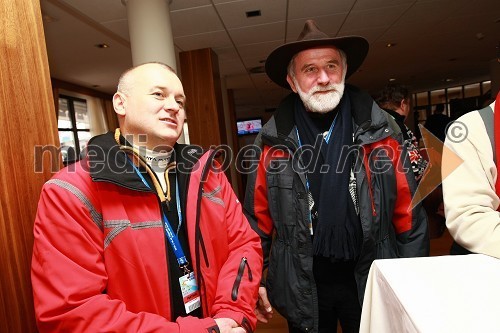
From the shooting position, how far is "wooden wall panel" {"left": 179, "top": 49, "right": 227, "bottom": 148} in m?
4.83

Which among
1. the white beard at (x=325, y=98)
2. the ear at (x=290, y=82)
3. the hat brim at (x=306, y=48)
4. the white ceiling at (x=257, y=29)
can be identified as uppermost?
the white ceiling at (x=257, y=29)

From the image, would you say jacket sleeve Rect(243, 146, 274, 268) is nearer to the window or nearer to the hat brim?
the hat brim

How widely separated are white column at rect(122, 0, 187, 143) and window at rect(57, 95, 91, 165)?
465 centimetres

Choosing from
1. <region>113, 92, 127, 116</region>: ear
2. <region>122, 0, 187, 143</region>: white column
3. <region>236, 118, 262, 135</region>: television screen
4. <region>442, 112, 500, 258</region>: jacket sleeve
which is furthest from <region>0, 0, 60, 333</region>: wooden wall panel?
<region>236, 118, 262, 135</region>: television screen

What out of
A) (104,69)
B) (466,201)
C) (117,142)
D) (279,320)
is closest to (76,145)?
(104,69)

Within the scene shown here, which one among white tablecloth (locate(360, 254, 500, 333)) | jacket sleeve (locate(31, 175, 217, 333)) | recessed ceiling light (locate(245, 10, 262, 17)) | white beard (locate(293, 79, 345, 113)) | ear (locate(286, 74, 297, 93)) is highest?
recessed ceiling light (locate(245, 10, 262, 17))

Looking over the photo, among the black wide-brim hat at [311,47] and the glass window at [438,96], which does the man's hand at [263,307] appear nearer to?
the black wide-brim hat at [311,47]

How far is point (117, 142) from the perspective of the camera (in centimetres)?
110

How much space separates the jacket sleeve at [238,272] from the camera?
3.50 ft

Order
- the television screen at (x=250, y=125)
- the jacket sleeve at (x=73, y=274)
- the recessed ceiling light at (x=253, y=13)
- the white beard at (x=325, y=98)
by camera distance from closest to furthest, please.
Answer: the jacket sleeve at (x=73, y=274), the white beard at (x=325, y=98), the recessed ceiling light at (x=253, y=13), the television screen at (x=250, y=125)

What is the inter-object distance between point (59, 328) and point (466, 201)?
4.00 feet

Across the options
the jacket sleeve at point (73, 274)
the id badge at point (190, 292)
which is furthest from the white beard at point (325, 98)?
the jacket sleeve at point (73, 274)

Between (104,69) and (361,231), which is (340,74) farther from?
(104,69)

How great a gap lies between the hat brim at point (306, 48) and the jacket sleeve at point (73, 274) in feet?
3.49
